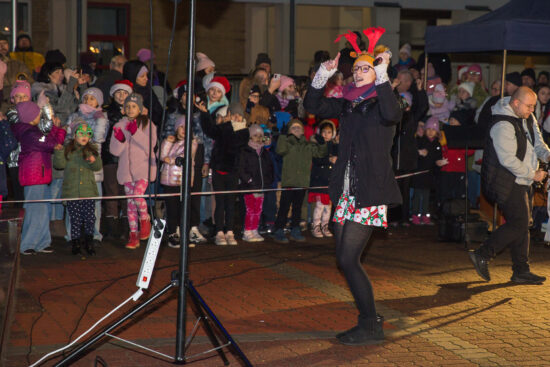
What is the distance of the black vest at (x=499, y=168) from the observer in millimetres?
9195

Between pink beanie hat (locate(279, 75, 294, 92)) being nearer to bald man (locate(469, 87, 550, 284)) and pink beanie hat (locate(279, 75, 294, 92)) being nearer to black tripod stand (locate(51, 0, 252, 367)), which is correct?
bald man (locate(469, 87, 550, 284))

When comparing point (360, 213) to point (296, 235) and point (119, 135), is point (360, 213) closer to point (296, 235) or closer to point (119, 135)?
point (119, 135)

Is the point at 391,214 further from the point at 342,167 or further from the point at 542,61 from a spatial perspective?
the point at 542,61

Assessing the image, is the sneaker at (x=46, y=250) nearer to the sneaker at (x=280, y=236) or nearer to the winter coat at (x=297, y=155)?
the sneaker at (x=280, y=236)

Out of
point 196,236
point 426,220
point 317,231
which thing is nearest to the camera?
point 196,236

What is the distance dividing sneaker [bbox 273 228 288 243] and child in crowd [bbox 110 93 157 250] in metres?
1.87

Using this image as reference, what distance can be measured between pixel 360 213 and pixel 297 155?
5.32 meters

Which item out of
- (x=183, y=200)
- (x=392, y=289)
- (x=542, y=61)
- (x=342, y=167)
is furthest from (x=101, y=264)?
(x=542, y=61)

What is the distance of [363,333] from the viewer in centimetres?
677

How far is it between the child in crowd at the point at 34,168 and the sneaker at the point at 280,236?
3.03m

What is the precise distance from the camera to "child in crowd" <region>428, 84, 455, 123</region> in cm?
1477

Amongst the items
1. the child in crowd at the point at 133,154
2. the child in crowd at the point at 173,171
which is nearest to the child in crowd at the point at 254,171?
the child in crowd at the point at 173,171

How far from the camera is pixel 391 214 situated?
11.6 metres

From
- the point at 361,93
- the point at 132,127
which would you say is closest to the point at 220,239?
the point at 132,127
